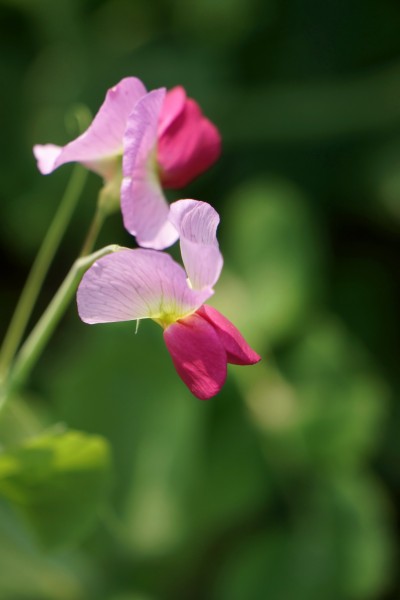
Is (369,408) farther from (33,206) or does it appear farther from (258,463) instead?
(33,206)

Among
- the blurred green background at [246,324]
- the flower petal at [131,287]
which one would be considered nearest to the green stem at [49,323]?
the flower petal at [131,287]

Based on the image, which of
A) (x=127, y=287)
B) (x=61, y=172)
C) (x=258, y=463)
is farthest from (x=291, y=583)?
(x=127, y=287)

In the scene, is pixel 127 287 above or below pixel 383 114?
above

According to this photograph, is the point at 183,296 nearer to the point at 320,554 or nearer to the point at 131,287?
the point at 131,287

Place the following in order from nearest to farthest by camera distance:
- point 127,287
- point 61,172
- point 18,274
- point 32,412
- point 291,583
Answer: point 127,287 < point 32,412 < point 291,583 < point 61,172 < point 18,274

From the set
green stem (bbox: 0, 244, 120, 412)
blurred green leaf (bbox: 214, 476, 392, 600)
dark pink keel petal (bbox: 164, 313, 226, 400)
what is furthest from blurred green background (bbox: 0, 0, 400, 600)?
dark pink keel petal (bbox: 164, 313, 226, 400)

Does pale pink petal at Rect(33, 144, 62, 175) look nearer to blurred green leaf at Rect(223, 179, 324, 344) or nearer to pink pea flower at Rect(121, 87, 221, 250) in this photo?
pink pea flower at Rect(121, 87, 221, 250)
